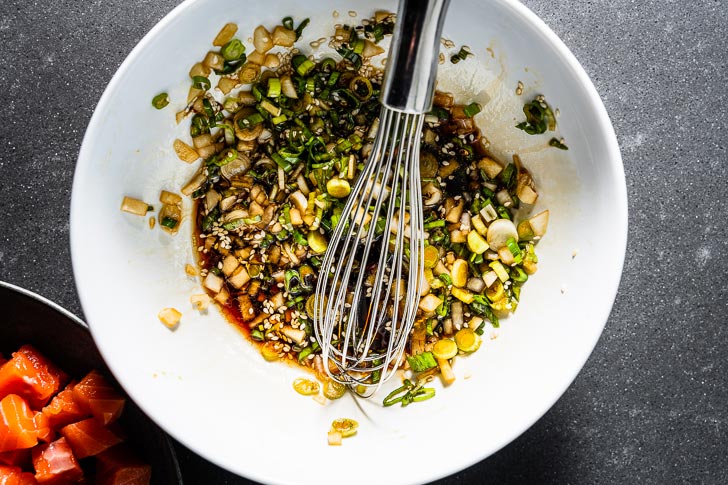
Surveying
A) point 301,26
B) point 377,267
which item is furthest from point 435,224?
point 301,26

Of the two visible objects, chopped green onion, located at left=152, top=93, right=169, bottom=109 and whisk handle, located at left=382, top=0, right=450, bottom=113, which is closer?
whisk handle, located at left=382, top=0, right=450, bottom=113

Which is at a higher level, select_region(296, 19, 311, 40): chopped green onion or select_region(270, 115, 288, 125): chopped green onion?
select_region(296, 19, 311, 40): chopped green onion

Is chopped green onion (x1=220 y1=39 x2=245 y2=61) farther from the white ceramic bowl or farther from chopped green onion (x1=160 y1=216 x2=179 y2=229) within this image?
chopped green onion (x1=160 y1=216 x2=179 y2=229)

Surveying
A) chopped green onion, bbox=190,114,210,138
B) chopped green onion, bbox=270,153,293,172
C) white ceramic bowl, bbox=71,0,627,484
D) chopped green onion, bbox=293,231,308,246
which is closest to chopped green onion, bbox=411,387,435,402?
white ceramic bowl, bbox=71,0,627,484

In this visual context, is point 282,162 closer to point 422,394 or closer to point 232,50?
point 232,50

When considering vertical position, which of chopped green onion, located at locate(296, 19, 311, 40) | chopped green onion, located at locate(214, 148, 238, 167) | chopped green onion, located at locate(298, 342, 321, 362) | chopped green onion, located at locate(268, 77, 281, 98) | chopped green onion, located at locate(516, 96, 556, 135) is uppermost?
→ chopped green onion, located at locate(296, 19, 311, 40)

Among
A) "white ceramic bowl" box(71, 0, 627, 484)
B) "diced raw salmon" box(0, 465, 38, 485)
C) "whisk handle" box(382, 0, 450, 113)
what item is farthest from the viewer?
"diced raw salmon" box(0, 465, 38, 485)
